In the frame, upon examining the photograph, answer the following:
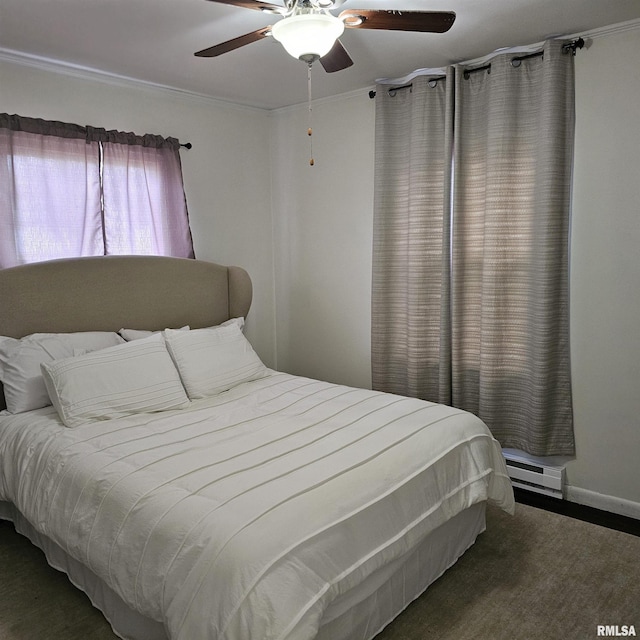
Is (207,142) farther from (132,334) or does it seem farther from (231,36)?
(132,334)

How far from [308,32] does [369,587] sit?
1.95 meters

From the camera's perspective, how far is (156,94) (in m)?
3.60

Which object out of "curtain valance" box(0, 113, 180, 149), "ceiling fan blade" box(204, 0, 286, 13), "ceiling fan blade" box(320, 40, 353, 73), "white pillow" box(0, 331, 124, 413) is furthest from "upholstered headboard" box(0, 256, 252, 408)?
"ceiling fan blade" box(204, 0, 286, 13)

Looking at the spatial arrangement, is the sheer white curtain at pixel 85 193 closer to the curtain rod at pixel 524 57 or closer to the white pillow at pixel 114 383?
the white pillow at pixel 114 383

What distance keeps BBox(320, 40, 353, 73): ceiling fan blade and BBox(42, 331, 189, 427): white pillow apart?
1.71 meters

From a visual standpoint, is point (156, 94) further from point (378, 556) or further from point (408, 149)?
point (378, 556)

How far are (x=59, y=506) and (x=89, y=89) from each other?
8.07 ft

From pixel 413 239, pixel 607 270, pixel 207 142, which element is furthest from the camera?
pixel 207 142

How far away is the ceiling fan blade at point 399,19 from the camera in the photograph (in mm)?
1910

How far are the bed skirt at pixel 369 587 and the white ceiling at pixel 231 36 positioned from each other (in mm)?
2342

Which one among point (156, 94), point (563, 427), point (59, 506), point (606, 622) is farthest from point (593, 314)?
point (156, 94)

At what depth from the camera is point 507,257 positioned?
3.13 m

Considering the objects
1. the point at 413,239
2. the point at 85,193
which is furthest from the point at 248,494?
the point at 85,193

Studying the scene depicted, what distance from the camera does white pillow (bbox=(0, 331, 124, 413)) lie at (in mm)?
2717
